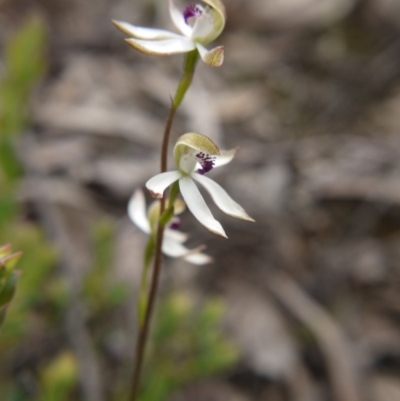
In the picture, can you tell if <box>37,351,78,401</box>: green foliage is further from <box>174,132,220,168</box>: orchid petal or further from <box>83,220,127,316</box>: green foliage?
<box>174,132,220,168</box>: orchid petal

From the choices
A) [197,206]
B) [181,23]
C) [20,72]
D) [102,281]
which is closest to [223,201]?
[197,206]

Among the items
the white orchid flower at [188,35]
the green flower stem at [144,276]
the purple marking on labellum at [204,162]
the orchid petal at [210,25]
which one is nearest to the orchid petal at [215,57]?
the white orchid flower at [188,35]

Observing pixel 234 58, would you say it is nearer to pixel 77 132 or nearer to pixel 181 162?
pixel 77 132

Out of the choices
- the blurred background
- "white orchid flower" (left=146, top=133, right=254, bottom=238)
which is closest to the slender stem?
"white orchid flower" (left=146, top=133, right=254, bottom=238)

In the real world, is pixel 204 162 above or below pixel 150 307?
above

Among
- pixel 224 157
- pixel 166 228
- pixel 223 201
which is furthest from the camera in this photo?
pixel 166 228

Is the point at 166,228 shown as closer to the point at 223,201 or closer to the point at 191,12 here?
the point at 223,201

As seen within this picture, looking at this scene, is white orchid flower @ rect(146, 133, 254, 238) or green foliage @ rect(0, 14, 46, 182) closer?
white orchid flower @ rect(146, 133, 254, 238)
